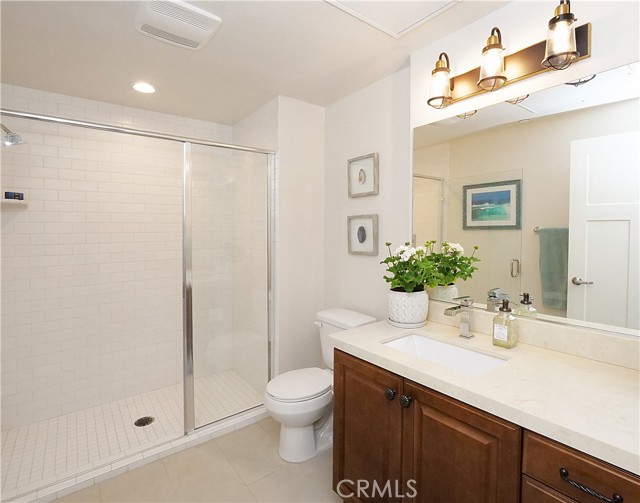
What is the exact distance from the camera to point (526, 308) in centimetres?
160

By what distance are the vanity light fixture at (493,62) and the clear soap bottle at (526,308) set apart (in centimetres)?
98

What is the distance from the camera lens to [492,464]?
1.09 m

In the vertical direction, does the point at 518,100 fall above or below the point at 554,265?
above

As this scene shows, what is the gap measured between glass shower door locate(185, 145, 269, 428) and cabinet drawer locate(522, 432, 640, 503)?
2.03 m

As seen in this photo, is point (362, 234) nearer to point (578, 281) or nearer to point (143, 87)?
point (578, 281)

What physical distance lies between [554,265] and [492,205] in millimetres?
392

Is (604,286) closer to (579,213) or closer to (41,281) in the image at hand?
(579,213)

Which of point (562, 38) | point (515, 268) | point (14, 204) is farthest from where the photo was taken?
point (14, 204)

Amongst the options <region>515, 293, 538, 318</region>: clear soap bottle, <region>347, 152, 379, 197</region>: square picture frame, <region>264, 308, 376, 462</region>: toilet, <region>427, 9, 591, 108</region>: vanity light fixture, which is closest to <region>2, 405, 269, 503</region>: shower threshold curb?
<region>264, 308, 376, 462</region>: toilet

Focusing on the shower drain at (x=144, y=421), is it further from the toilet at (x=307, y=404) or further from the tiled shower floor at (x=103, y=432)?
the toilet at (x=307, y=404)

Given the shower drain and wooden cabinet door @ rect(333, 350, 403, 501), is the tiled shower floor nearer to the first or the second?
the shower drain

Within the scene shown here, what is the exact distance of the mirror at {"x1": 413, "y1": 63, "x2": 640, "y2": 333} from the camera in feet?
4.31

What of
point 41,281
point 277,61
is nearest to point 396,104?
point 277,61

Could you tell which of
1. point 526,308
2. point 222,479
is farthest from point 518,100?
point 222,479
